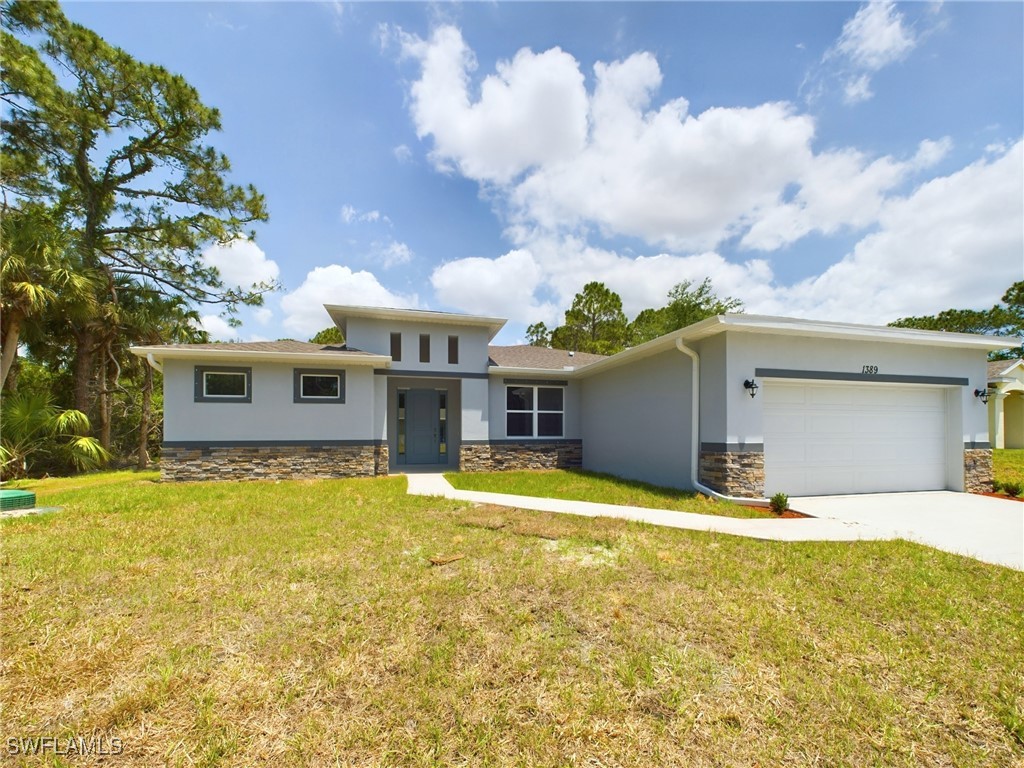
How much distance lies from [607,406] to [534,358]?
11.4 feet

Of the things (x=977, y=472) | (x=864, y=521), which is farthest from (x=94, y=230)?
(x=977, y=472)

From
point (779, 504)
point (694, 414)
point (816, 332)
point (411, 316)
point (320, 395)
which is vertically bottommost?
point (779, 504)

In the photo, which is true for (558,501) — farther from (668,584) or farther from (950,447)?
(950,447)

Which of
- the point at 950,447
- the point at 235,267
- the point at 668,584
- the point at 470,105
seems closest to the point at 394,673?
the point at 668,584

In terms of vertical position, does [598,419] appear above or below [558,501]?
above

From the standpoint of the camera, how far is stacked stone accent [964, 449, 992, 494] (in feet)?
28.6

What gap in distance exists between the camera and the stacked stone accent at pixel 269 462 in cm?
1004

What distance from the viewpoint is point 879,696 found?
2406 millimetres

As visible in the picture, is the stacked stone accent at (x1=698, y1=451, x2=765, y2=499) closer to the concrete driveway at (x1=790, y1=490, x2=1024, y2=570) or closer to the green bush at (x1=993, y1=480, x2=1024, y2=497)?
the concrete driveway at (x1=790, y1=490, x2=1024, y2=570)

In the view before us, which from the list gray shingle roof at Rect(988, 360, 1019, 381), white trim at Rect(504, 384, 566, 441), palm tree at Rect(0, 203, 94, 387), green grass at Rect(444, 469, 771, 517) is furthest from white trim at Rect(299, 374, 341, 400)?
gray shingle roof at Rect(988, 360, 1019, 381)

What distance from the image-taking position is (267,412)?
10625 mm

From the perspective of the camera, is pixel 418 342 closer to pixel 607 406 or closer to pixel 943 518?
pixel 607 406

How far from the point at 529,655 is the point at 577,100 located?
10.2m

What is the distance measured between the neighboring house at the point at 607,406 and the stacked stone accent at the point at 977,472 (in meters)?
0.04
